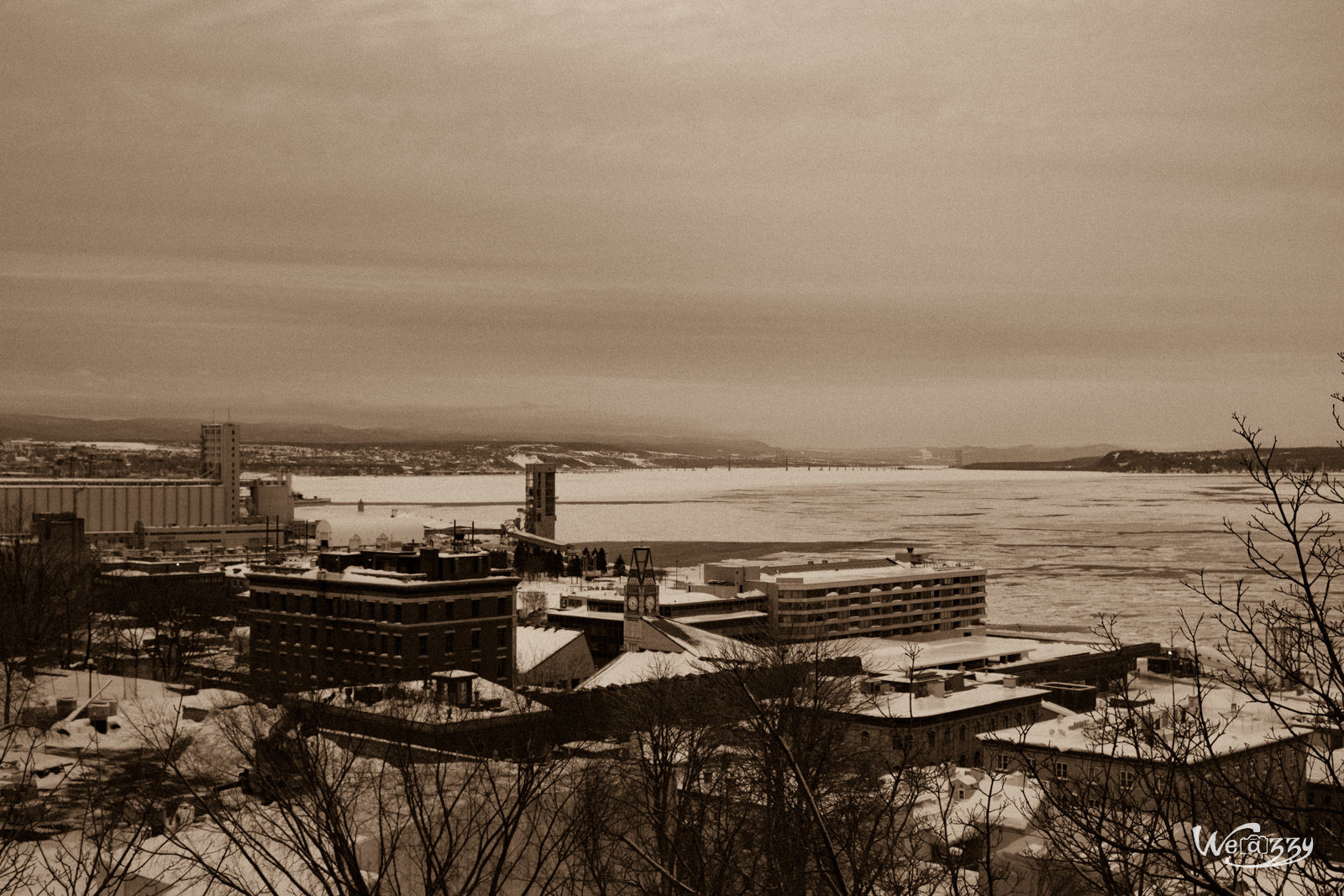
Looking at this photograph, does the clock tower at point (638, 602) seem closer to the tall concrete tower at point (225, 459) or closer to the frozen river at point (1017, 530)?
the frozen river at point (1017, 530)

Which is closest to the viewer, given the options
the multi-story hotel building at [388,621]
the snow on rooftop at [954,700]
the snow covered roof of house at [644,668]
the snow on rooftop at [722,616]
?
the snow on rooftop at [954,700]

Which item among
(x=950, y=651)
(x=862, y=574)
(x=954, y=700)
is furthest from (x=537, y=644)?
(x=862, y=574)

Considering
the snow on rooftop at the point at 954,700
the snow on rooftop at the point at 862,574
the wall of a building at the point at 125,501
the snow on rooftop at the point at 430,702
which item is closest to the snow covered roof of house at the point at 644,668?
the snow on rooftop at the point at 430,702

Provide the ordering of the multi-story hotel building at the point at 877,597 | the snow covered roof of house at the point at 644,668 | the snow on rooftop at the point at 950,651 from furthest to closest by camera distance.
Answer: the multi-story hotel building at the point at 877,597 < the snow on rooftop at the point at 950,651 < the snow covered roof of house at the point at 644,668

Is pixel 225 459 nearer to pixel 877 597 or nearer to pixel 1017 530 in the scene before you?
pixel 1017 530

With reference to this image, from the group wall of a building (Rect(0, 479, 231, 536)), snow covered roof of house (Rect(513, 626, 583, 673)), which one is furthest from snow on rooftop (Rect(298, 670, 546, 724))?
wall of a building (Rect(0, 479, 231, 536))

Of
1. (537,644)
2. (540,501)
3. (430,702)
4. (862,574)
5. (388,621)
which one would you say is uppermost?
(540,501)
